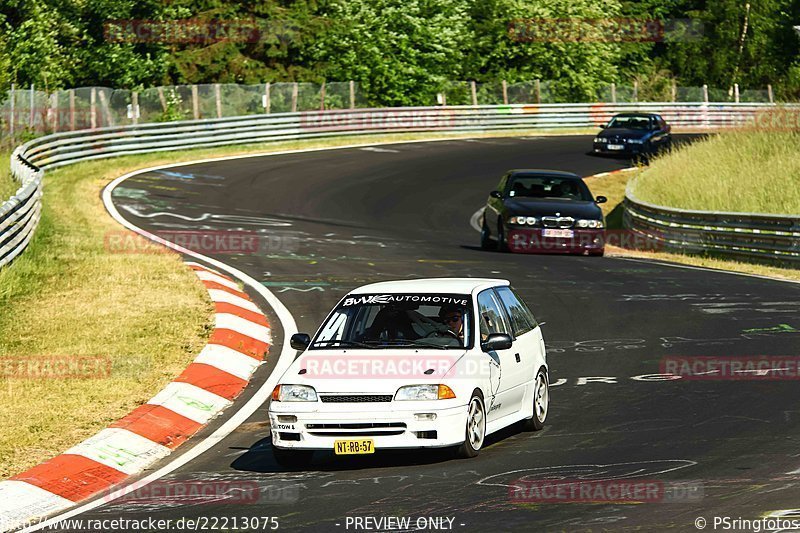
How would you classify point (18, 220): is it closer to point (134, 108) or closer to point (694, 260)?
point (694, 260)

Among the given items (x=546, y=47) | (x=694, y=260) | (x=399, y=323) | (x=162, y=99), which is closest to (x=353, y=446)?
(x=399, y=323)

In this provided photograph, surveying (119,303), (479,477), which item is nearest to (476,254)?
(119,303)

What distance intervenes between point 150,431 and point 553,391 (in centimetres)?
396

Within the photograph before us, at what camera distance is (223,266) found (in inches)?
862

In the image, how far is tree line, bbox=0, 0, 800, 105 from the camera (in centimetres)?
6041

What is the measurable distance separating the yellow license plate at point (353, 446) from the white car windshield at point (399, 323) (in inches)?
41.4

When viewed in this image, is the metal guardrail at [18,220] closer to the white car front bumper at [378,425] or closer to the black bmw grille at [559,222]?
the black bmw grille at [559,222]

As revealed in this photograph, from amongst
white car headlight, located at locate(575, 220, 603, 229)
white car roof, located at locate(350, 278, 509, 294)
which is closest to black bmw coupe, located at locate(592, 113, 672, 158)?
white car headlight, located at locate(575, 220, 603, 229)

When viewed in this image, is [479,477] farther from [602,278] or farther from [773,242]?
[773,242]

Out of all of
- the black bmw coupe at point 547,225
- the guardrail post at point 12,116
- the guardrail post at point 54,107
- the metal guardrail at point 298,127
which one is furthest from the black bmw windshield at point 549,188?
the guardrail post at point 54,107

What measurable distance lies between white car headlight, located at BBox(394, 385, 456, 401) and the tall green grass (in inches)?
735

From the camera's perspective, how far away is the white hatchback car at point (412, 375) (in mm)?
9945

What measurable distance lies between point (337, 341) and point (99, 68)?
5299 centimetres

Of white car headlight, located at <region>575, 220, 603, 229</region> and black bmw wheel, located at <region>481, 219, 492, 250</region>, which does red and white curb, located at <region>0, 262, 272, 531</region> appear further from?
black bmw wheel, located at <region>481, 219, 492, 250</region>
